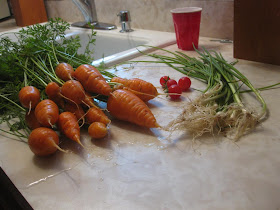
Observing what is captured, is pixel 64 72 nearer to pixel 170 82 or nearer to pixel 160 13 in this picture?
pixel 170 82

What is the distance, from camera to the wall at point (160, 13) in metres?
1.41

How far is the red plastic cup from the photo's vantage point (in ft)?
4.12

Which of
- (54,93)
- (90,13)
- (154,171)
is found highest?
(90,13)

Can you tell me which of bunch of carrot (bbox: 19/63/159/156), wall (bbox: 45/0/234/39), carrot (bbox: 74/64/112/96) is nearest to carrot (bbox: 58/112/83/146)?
bunch of carrot (bbox: 19/63/159/156)

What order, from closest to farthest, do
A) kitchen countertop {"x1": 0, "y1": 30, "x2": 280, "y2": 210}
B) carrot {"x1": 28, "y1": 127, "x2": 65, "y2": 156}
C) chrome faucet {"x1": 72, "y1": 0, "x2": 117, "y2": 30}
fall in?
kitchen countertop {"x1": 0, "y1": 30, "x2": 280, "y2": 210} < carrot {"x1": 28, "y1": 127, "x2": 65, "y2": 156} < chrome faucet {"x1": 72, "y1": 0, "x2": 117, "y2": 30}

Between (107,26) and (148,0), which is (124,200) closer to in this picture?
(148,0)

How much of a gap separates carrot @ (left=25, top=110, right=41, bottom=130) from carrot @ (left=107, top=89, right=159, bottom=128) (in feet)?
0.67

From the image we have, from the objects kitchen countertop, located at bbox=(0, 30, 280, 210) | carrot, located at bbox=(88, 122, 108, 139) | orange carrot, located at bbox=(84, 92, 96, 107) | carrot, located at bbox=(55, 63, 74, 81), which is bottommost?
kitchen countertop, located at bbox=(0, 30, 280, 210)

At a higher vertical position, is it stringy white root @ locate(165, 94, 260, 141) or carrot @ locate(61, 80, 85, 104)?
carrot @ locate(61, 80, 85, 104)

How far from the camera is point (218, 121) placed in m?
0.71

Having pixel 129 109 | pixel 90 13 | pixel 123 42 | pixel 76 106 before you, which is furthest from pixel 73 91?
pixel 90 13

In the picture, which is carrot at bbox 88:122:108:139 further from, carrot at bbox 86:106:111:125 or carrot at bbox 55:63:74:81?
carrot at bbox 55:63:74:81

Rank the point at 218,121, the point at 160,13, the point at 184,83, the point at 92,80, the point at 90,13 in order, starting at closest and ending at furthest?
the point at 218,121
the point at 92,80
the point at 184,83
the point at 160,13
the point at 90,13

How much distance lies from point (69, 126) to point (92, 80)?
0.16 metres
